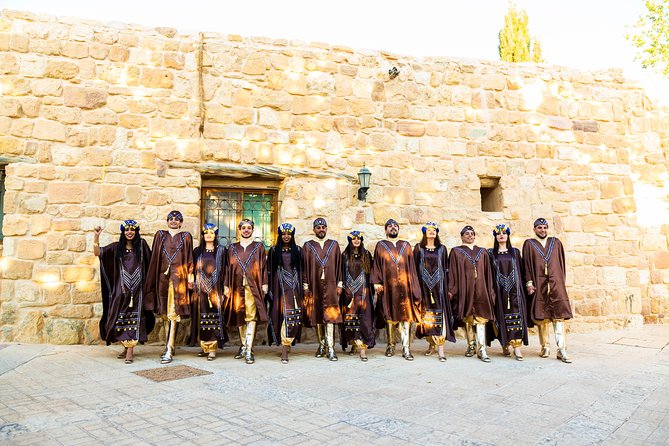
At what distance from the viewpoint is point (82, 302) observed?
5.96 m

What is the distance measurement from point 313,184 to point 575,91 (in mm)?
4812

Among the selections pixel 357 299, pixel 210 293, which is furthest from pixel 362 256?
pixel 210 293

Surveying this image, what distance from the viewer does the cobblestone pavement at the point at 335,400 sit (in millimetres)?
2920

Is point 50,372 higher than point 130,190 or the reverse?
the reverse

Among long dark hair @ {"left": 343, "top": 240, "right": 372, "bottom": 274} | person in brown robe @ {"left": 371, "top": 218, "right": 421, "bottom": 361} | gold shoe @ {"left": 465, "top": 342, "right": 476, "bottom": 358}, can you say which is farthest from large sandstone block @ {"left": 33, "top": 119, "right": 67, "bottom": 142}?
gold shoe @ {"left": 465, "top": 342, "right": 476, "bottom": 358}

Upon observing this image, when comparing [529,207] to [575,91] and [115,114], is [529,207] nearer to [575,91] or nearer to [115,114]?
[575,91]

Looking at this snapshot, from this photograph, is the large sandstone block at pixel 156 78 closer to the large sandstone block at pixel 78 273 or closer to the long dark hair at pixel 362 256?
the large sandstone block at pixel 78 273

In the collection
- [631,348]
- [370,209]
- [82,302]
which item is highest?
[370,209]

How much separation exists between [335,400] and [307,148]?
4.13 m

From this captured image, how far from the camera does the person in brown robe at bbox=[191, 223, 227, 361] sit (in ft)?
18.0

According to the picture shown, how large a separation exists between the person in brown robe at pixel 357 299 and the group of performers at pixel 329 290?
0.01 m

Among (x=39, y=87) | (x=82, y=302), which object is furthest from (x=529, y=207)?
(x=39, y=87)

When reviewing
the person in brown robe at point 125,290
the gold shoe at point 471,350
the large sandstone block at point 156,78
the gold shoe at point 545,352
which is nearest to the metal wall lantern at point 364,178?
the gold shoe at point 471,350

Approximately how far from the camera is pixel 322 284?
5719mm
